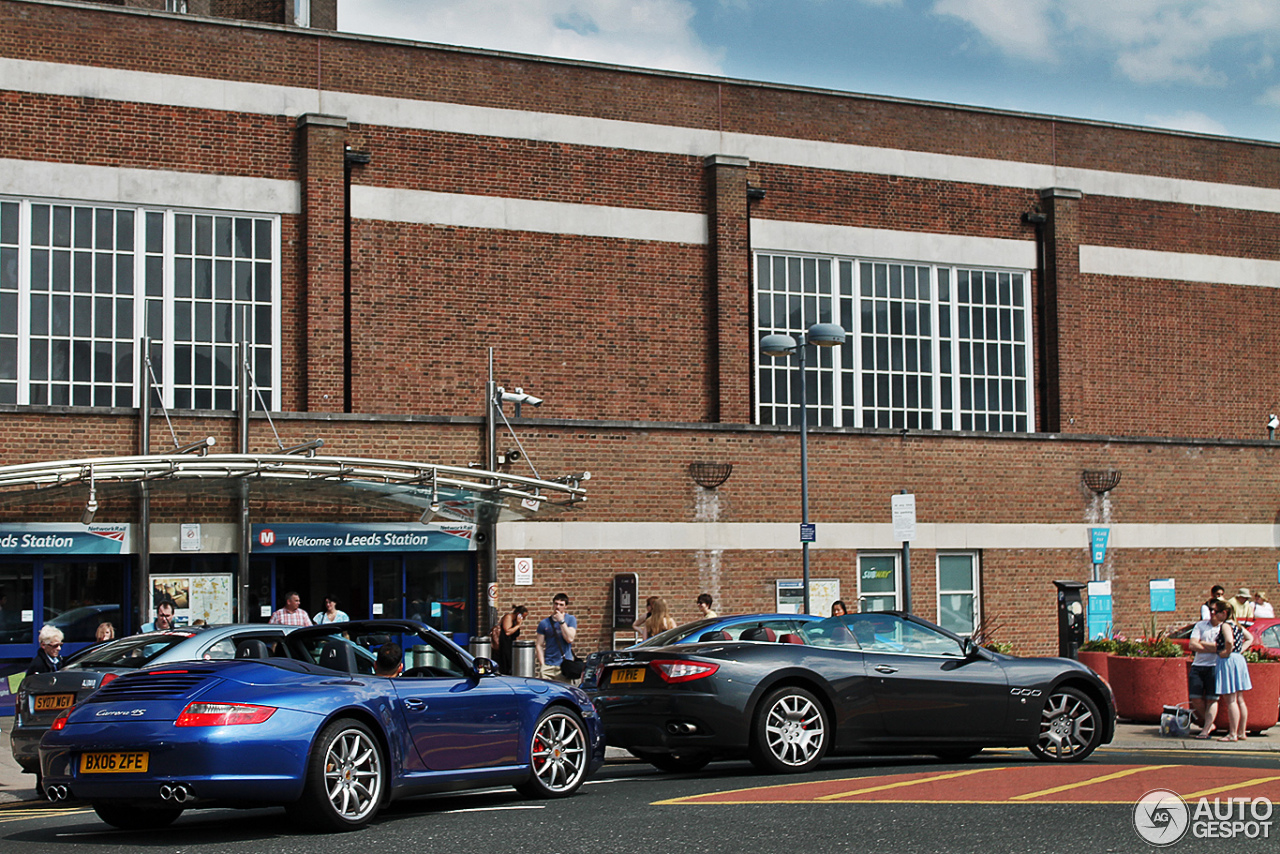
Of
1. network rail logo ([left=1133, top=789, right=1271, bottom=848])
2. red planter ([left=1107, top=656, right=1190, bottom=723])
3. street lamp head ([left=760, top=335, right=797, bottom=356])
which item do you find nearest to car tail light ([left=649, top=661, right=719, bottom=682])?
network rail logo ([left=1133, top=789, right=1271, bottom=848])

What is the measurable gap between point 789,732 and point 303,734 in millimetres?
4761

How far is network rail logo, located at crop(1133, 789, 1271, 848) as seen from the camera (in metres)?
8.59

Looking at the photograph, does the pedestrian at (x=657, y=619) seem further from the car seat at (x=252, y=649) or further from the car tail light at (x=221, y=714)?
the car tail light at (x=221, y=714)

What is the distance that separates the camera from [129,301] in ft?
75.8

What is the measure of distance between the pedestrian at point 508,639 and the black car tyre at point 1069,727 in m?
8.09

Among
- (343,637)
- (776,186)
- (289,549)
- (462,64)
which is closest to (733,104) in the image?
(776,186)

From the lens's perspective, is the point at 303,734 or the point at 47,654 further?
the point at 47,654

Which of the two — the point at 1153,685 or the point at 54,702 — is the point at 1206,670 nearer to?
the point at 1153,685

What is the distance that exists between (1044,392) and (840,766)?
17.3 metres

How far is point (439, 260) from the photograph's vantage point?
2466 centimetres

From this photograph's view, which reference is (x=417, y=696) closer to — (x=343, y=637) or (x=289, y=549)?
(x=343, y=637)

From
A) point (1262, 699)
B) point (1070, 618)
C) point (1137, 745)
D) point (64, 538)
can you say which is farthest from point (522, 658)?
point (1262, 699)

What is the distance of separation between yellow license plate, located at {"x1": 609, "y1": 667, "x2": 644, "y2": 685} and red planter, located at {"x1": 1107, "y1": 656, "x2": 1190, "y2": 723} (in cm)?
850

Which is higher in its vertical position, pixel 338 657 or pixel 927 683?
pixel 338 657
